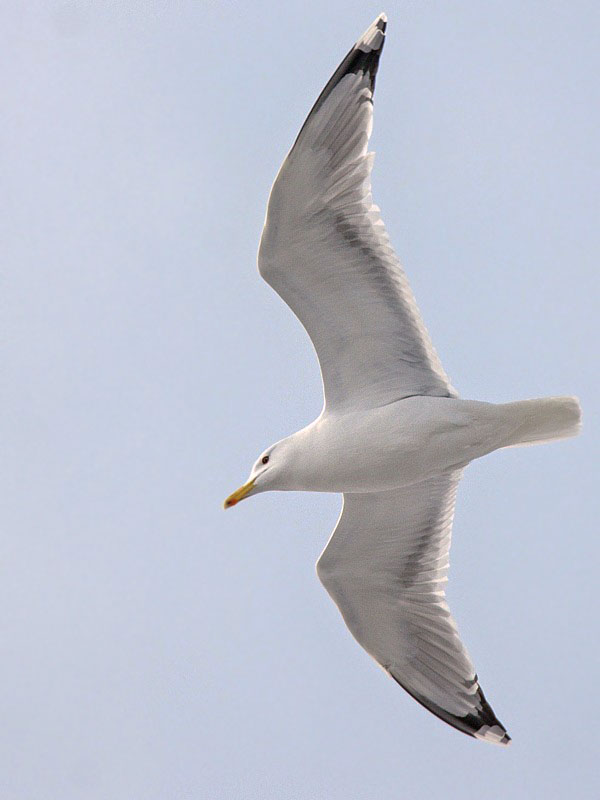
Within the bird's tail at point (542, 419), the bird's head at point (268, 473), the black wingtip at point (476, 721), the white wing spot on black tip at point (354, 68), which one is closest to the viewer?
the white wing spot on black tip at point (354, 68)

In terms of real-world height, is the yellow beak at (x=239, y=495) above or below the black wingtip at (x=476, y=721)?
above

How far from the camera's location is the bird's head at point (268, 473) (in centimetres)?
953

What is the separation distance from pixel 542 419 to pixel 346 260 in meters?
1.65

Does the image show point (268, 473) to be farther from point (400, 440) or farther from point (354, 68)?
point (354, 68)

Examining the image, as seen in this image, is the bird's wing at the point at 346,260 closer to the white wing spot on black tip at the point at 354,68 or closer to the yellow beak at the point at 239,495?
the white wing spot on black tip at the point at 354,68

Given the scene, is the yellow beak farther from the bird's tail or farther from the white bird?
the bird's tail

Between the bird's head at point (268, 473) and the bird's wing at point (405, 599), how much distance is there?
2.34 ft

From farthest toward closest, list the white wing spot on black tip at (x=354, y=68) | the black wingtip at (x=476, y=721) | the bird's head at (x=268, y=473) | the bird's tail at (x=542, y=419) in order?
the black wingtip at (x=476, y=721) < the bird's head at (x=268, y=473) < the bird's tail at (x=542, y=419) < the white wing spot on black tip at (x=354, y=68)

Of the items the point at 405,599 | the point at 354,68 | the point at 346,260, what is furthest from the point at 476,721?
the point at 354,68

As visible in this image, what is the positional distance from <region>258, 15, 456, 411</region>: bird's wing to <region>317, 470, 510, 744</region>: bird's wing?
973mm

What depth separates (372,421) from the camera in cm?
932

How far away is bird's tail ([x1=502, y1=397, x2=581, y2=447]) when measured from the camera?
905 centimetres

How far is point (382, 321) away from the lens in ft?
30.7

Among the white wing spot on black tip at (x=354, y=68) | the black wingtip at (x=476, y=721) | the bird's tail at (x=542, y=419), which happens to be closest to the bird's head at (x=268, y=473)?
the bird's tail at (x=542, y=419)
